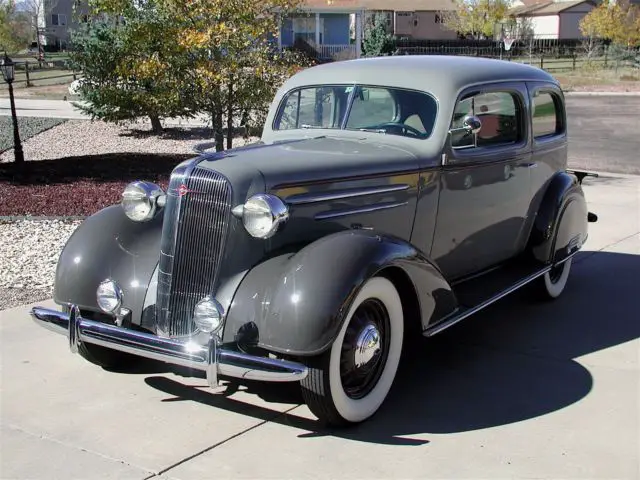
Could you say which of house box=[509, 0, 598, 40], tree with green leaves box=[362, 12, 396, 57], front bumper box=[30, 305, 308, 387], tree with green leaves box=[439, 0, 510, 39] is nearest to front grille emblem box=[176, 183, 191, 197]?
front bumper box=[30, 305, 308, 387]

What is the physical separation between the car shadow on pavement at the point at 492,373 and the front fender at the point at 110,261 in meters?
0.61

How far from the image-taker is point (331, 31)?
41.1m

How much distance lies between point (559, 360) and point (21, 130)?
14467 millimetres

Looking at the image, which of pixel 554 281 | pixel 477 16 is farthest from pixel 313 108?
pixel 477 16

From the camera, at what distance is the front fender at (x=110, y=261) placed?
165 inches

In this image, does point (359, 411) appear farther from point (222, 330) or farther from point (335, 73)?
point (335, 73)

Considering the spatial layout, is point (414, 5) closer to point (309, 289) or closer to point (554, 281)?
point (554, 281)

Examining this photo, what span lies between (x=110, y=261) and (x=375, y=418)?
1697 mm

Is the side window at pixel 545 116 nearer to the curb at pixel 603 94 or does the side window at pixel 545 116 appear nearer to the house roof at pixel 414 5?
the curb at pixel 603 94

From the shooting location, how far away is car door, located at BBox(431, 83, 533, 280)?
16.0ft

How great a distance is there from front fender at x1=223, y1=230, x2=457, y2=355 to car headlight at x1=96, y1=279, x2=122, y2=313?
0.66 metres

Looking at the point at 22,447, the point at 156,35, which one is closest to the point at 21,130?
the point at 156,35

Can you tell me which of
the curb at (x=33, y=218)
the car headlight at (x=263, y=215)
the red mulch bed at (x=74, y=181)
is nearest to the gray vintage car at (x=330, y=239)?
the car headlight at (x=263, y=215)

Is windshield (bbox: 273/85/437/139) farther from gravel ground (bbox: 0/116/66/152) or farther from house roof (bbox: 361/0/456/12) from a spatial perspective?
house roof (bbox: 361/0/456/12)
